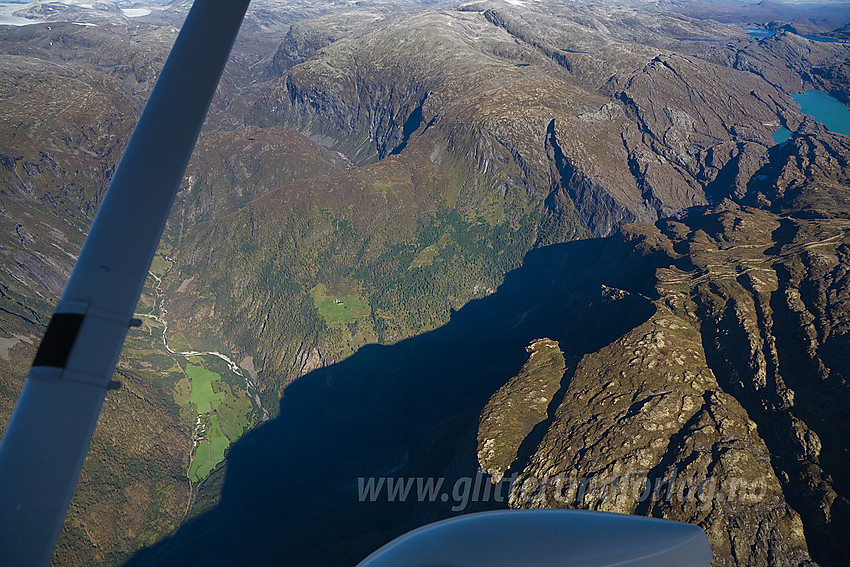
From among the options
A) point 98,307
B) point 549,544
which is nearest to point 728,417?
point 549,544

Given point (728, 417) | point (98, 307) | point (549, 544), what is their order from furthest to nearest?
1. point (728, 417)
2. point (98, 307)
3. point (549, 544)

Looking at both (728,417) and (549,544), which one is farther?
(728,417)

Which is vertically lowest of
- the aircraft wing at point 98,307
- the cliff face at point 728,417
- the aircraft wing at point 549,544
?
the cliff face at point 728,417

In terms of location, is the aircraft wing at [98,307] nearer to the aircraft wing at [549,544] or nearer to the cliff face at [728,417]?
the aircraft wing at [549,544]

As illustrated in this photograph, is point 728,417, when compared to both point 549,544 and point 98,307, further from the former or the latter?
point 98,307

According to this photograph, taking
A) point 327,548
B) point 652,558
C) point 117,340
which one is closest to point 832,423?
point 652,558

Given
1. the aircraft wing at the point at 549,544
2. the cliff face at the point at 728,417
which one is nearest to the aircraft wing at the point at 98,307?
the aircraft wing at the point at 549,544

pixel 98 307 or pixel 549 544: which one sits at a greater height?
pixel 98 307

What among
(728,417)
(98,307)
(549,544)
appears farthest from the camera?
(728,417)

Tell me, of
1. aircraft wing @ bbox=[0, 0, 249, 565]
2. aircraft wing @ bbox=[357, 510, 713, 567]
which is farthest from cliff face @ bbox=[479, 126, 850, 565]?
aircraft wing @ bbox=[0, 0, 249, 565]

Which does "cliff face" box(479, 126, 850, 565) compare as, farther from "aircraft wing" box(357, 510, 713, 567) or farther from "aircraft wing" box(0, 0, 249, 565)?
"aircraft wing" box(0, 0, 249, 565)

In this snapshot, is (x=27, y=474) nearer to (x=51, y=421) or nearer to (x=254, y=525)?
(x=51, y=421)

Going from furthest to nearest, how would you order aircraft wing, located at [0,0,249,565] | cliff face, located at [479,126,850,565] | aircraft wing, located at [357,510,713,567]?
cliff face, located at [479,126,850,565] → aircraft wing, located at [357,510,713,567] → aircraft wing, located at [0,0,249,565]
